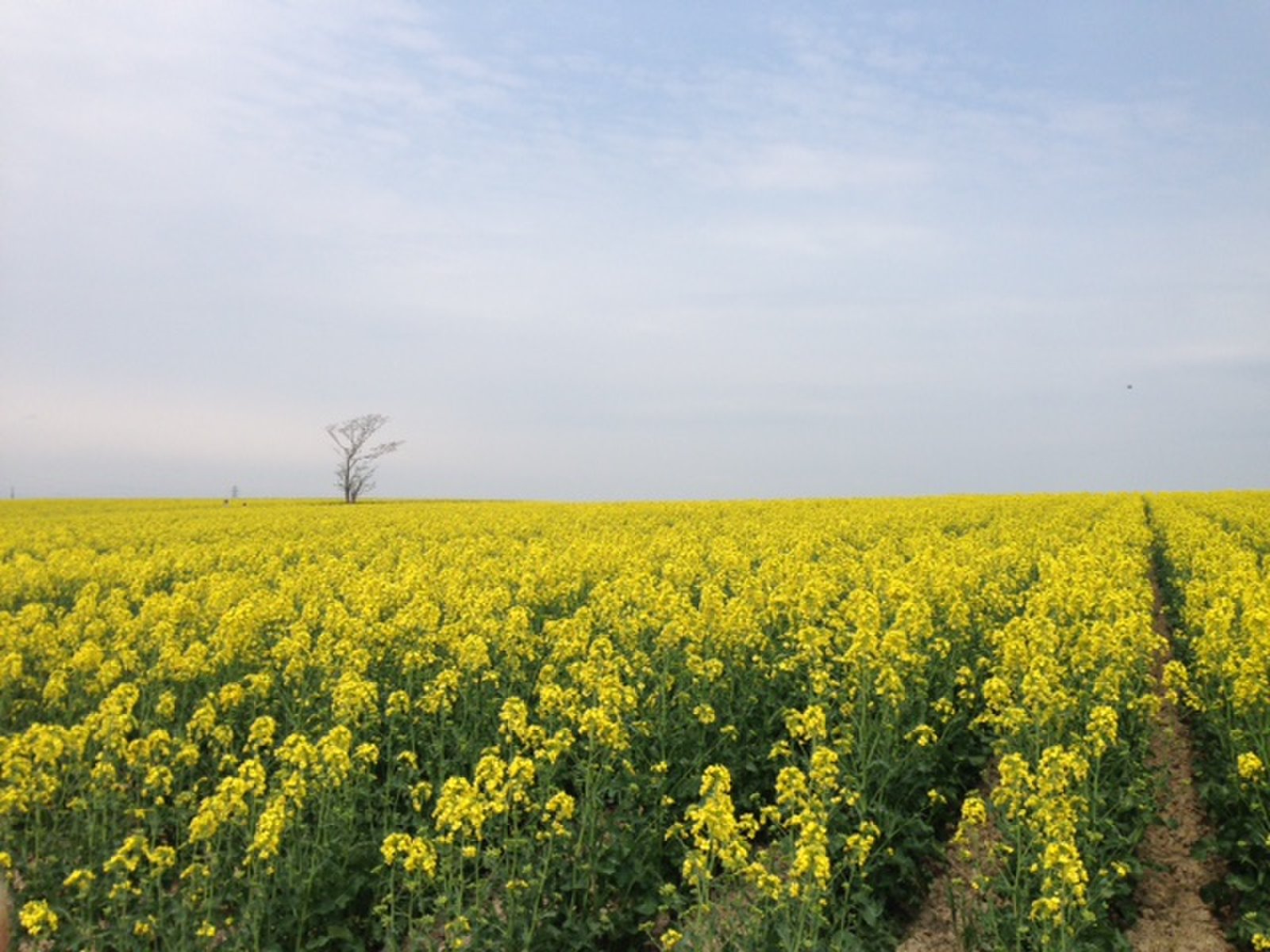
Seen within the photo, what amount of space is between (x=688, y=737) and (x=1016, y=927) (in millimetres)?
2913

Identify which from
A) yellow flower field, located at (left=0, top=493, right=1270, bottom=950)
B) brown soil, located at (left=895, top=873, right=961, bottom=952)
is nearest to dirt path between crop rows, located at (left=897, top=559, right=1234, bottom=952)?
brown soil, located at (left=895, top=873, right=961, bottom=952)

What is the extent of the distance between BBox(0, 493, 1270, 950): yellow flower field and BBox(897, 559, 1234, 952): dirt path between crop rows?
221mm

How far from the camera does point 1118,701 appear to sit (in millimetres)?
8961

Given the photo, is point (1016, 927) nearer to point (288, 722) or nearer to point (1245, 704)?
point (1245, 704)

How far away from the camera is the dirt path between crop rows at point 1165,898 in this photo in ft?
24.8

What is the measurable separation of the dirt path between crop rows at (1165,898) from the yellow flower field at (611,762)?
0.22m

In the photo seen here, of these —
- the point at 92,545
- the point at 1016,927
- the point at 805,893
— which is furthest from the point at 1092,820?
the point at 92,545

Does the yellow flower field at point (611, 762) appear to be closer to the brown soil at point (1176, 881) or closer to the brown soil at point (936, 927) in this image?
the brown soil at point (936, 927)

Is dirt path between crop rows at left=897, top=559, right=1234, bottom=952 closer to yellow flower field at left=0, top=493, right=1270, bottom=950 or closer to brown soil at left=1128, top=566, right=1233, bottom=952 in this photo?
brown soil at left=1128, top=566, right=1233, bottom=952

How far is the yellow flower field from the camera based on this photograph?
6.59 metres

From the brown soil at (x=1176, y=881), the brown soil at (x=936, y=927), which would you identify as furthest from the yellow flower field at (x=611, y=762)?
the brown soil at (x=1176, y=881)

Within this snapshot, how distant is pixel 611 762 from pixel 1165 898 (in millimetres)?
4640

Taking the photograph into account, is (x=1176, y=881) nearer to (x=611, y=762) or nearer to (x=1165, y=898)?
(x=1165, y=898)

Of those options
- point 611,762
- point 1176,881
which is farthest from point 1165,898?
point 611,762
